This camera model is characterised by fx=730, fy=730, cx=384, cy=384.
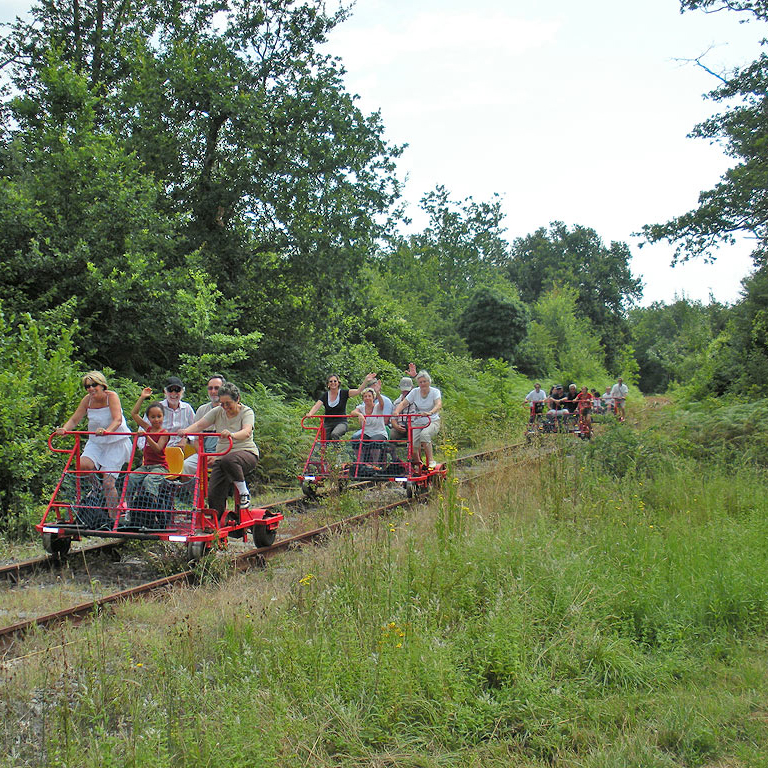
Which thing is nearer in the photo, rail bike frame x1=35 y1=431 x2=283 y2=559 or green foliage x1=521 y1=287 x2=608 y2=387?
rail bike frame x1=35 y1=431 x2=283 y2=559

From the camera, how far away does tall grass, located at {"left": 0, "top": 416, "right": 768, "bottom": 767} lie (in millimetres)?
3787

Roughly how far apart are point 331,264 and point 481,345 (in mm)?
20521

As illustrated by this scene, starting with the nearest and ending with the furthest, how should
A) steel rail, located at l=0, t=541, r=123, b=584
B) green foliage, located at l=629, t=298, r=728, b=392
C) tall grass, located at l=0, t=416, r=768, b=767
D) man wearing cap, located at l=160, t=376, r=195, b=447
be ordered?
tall grass, located at l=0, t=416, r=768, b=767 → steel rail, located at l=0, t=541, r=123, b=584 → man wearing cap, located at l=160, t=376, r=195, b=447 → green foliage, located at l=629, t=298, r=728, b=392

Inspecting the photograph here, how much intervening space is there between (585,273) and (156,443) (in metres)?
68.8

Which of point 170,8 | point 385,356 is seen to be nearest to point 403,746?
point 170,8

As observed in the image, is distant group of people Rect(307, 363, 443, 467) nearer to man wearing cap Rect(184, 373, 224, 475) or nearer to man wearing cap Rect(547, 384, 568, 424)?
man wearing cap Rect(184, 373, 224, 475)

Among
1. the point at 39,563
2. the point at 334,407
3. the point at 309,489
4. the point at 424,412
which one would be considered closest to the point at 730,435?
the point at 424,412

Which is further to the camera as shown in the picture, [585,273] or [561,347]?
[585,273]

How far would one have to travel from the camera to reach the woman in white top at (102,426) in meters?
8.19

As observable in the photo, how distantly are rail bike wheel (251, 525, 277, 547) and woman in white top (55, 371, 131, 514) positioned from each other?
5.51 feet

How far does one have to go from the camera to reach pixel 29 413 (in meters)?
10.0

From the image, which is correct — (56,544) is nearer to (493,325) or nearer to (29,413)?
(29,413)

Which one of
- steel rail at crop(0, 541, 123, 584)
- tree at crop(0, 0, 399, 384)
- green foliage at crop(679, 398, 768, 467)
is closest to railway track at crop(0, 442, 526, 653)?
steel rail at crop(0, 541, 123, 584)

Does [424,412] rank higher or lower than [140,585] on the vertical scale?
higher
